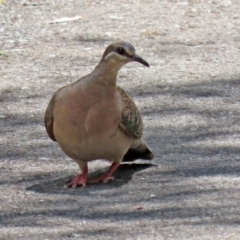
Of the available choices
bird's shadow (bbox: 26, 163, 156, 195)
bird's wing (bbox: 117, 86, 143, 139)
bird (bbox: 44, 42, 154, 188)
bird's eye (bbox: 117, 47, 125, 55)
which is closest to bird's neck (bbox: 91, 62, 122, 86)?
bird (bbox: 44, 42, 154, 188)

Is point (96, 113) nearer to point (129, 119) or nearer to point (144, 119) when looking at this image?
point (129, 119)

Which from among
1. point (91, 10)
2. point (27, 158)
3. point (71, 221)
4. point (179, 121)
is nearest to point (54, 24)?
point (91, 10)

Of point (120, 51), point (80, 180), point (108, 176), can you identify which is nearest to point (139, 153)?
point (108, 176)

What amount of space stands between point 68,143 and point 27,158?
42.5 inches

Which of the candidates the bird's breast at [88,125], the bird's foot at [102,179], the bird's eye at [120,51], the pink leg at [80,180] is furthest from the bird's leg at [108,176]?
the bird's eye at [120,51]

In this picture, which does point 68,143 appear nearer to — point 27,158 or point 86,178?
point 86,178

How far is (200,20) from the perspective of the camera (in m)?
12.0

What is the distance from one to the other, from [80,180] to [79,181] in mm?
11

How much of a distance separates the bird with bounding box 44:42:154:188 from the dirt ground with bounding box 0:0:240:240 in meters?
0.36

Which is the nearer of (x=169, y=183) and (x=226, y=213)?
(x=226, y=213)

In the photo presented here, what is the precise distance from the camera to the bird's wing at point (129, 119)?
6.95 metres

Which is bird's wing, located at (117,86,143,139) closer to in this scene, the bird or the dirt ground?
the bird

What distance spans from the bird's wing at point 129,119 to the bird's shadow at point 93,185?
374 millimetres

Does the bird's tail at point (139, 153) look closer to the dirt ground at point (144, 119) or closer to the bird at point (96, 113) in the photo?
the dirt ground at point (144, 119)
